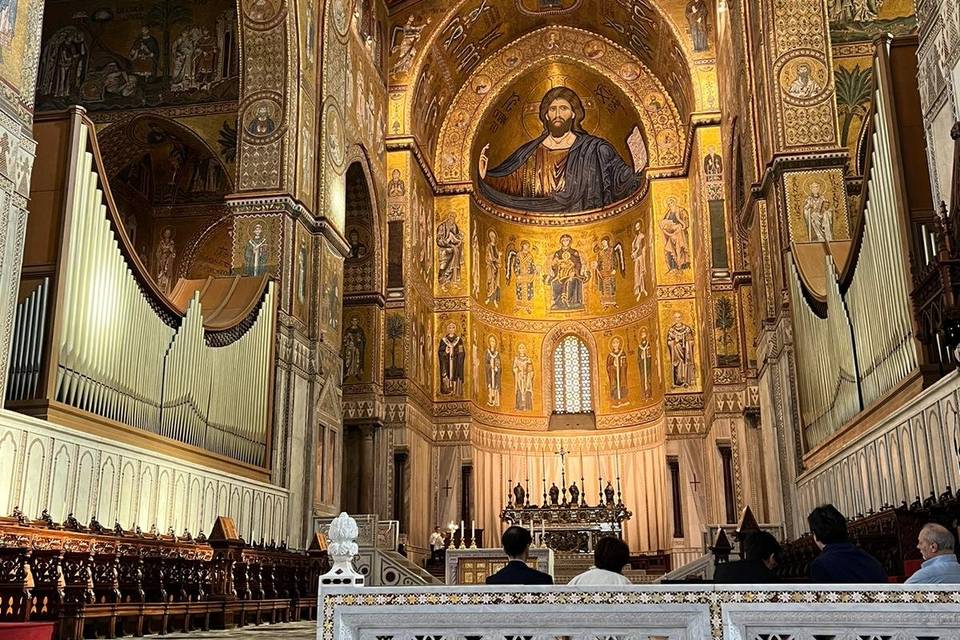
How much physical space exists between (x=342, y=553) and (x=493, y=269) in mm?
25914

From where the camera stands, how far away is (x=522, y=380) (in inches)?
1172

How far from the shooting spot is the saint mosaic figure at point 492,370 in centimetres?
2878

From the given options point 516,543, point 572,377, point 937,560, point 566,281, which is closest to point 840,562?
point 937,560

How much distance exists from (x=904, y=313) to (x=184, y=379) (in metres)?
9.20

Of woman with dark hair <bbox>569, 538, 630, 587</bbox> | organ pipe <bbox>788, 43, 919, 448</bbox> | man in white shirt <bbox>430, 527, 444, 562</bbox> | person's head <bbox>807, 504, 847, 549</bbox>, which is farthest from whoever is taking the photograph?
man in white shirt <bbox>430, 527, 444, 562</bbox>

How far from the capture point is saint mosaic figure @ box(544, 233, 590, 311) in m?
30.8

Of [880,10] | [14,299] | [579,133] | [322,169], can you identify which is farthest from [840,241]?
[579,133]

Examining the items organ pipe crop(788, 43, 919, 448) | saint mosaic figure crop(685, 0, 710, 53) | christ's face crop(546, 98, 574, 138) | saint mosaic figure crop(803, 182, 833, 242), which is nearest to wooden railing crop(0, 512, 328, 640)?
organ pipe crop(788, 43, 919, 448)

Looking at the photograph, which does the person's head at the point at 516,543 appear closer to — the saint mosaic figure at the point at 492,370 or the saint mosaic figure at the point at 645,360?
the saint mosaic figure at the point at 492,370

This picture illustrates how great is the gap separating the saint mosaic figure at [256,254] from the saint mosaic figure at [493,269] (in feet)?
44.7

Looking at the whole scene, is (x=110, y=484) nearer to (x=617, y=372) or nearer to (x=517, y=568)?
(x=517, y=568)

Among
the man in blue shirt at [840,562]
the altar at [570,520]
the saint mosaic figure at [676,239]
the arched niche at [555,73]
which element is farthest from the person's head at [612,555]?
the arched niche at [555,73]

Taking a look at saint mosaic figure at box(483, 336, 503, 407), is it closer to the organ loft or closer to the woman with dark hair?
the organ loft

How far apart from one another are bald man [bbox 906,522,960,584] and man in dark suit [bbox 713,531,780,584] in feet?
2.63
